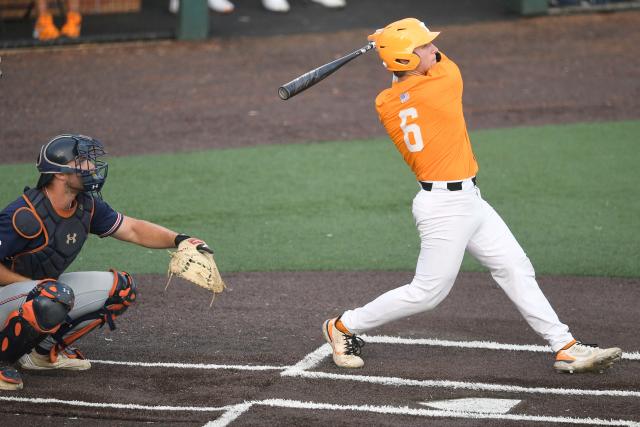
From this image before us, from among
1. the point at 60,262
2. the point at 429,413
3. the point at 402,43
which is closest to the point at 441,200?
the point at 402,43

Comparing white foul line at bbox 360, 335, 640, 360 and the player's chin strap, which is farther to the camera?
white foul line at bbox 360, 335, 640, 360

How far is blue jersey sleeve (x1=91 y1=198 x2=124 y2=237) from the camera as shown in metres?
5.73

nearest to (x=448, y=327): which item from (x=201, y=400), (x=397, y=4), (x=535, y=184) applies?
(x=201, y=400)

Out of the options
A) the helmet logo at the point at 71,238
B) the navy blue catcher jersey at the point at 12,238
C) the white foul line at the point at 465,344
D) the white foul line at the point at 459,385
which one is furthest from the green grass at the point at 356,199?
the navy blue catcher jersey at the point at 12,238

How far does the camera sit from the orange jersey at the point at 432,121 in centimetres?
550

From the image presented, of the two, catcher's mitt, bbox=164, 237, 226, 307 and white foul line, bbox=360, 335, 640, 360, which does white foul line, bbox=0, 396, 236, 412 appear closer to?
catcher's mitt, bbox=164, 237, 226, 307

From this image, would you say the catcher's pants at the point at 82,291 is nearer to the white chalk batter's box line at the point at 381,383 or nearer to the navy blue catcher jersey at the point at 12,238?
the navy blue catcher jersey at the point at 12,238

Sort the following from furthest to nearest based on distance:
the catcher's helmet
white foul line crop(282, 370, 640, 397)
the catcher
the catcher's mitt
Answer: the catcher's mitt
the catcher's helmet
white foul line crop(282, 370, 640, 397)
the catcher

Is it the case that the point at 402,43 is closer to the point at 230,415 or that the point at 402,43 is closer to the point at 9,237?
the point at 230,415

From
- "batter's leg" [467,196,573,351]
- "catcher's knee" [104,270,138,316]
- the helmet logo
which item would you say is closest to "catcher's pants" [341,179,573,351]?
"batter's leg" [467,196,573,351]

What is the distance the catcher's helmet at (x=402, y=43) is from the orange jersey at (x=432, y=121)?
0.32 ft

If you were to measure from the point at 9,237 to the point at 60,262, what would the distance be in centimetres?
38

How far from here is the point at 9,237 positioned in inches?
206

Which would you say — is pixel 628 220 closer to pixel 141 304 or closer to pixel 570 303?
pixel 570 303
